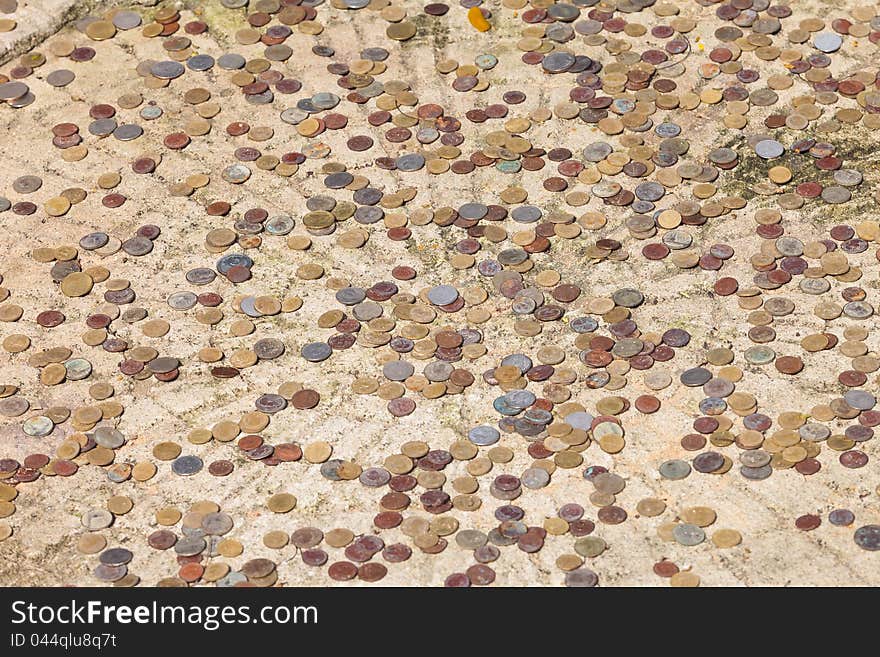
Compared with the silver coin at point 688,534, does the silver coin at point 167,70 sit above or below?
above

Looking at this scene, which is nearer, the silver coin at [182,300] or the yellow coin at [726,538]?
the yellow coin at [726,538]

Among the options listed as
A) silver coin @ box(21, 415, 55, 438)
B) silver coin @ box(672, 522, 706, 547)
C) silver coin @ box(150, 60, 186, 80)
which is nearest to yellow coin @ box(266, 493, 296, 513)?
silver coin @ box(21, 415, 55, 438)

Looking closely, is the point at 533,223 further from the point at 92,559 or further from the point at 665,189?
the point at 92,559

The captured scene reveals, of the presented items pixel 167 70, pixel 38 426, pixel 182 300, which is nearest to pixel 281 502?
pixel 38 426

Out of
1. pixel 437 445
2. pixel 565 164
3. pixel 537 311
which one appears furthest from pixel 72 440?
pixel 565 164

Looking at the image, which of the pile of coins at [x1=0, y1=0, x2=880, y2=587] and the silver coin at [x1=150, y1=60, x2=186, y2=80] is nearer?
the pile of coins at [x1=0, y1=0, x2=880, y2=587]

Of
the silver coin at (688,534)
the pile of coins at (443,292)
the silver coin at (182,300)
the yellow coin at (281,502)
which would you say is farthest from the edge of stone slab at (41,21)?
the silver coin at (688,534)

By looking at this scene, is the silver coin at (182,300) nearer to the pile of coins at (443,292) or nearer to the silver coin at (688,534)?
the pile of coins at (443,292)

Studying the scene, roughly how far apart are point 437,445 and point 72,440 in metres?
0.98

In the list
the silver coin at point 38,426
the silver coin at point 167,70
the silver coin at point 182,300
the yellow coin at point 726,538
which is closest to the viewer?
the yellow coin at point 726,538

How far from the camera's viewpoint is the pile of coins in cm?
356

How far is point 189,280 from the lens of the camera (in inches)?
170

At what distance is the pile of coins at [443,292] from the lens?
3.56 meters

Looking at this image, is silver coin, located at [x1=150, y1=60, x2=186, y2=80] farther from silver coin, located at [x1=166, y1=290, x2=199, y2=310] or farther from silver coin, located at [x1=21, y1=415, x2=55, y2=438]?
silver coin, located at [x1=21, y1=415, x2=55, y2=438]
